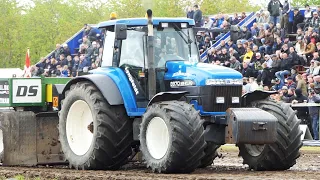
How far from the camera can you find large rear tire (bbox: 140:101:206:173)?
12.6 m

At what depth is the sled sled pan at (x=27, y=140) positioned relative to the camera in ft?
50.6

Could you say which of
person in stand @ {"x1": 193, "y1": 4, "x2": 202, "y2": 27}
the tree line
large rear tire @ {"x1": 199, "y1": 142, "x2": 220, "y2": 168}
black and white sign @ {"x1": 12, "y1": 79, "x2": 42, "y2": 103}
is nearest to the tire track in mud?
large rear tire @ {"x1": 199, "y1": 142, "x2": 220, "y2": 168}

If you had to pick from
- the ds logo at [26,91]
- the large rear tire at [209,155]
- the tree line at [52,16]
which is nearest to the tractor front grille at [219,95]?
the large rear tire at [209,155]

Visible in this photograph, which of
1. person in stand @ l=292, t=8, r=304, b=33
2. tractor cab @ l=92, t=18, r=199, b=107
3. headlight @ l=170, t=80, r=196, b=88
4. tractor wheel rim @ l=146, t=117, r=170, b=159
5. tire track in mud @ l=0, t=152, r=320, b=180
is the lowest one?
tire track in mud @ l=0, t=152, r=320, b=180

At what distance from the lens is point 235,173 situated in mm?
13305

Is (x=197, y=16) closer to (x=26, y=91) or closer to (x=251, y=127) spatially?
(x=26, y=91)

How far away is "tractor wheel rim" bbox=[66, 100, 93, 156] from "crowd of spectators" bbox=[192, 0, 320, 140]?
7.81m

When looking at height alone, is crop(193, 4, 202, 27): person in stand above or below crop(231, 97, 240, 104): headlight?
above

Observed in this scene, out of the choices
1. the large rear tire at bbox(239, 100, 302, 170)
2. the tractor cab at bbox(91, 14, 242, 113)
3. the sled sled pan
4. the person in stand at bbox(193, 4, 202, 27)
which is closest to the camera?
the large rear tire at bbox(239, 100, 302, 170)

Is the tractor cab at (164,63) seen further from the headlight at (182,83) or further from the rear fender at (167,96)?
the rear fender at (167,96)

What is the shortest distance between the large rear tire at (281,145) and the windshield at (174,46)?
150 centimetres

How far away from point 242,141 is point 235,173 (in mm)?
724

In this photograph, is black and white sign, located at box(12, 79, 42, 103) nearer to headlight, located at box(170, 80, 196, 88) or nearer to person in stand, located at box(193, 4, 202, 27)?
headlight, located at box(170, 80, 196, 88)

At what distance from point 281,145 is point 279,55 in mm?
11570
